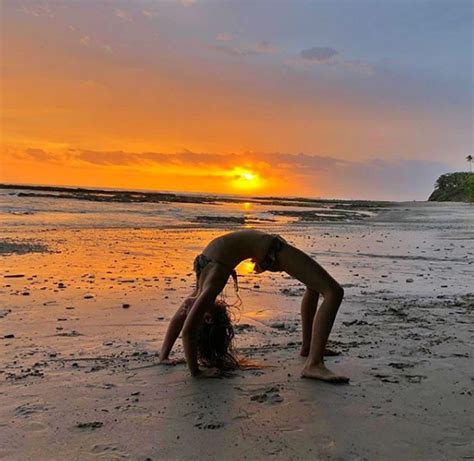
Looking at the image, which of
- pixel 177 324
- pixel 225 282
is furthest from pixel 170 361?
pixel 225 282

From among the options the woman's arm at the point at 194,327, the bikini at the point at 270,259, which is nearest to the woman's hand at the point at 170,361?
the woman's arm at the point at 194,327

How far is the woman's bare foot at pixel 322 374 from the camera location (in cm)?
441

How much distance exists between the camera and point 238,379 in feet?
14.9

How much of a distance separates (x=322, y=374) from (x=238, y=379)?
0.67m

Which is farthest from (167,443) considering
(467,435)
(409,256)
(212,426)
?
(409,256)

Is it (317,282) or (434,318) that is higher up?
(317,282)

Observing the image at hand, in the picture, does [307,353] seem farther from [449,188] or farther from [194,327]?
[449,188]

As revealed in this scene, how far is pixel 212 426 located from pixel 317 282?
1717 mm

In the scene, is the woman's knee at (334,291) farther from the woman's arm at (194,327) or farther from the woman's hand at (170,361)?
the woman's hand at (170,361)

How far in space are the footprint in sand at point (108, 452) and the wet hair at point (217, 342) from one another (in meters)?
1.61

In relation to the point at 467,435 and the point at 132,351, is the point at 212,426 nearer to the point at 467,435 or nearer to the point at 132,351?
the point at 467,435

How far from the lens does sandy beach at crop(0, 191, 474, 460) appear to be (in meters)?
3.36

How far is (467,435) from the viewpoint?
3465 millimetres

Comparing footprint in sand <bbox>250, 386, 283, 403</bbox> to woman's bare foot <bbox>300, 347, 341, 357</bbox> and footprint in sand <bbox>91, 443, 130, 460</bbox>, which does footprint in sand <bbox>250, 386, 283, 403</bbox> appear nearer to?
woman's bare foot <bbox>300, 347, 341, 357</bbox>
